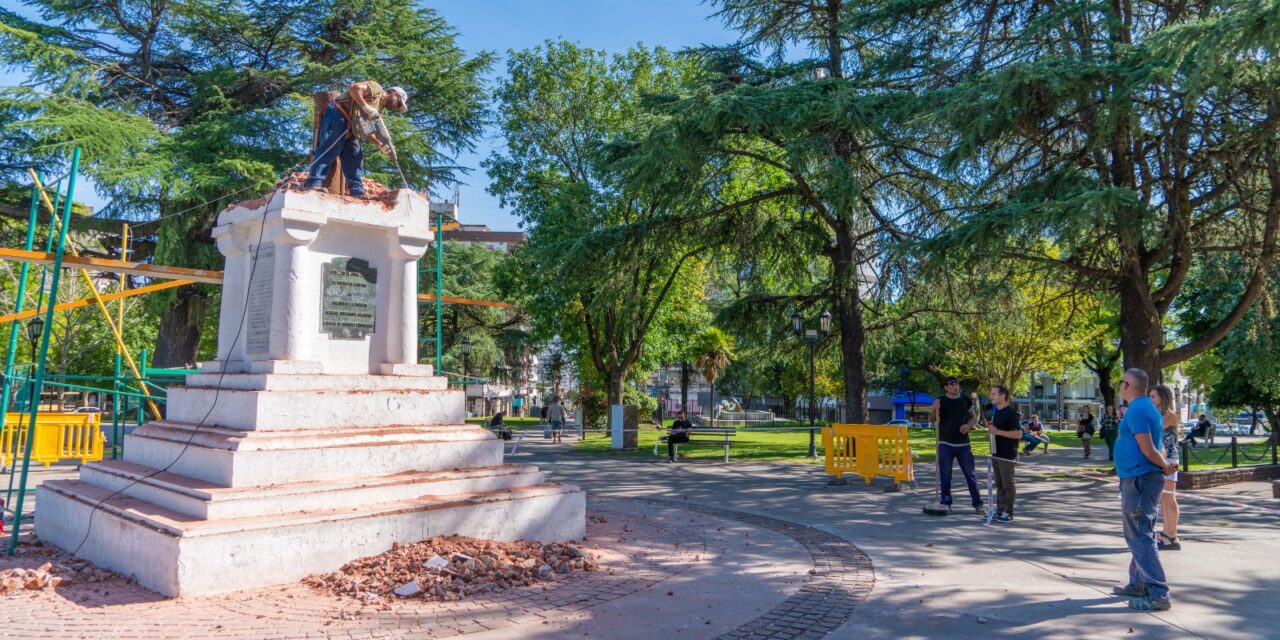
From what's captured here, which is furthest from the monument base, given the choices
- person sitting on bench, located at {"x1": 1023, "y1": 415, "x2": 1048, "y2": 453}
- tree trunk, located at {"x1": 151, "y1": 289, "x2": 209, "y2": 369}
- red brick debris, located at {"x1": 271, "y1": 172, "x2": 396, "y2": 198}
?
person sitting on bench, located at {"x1": 1023, "y1": 415, "x2": 1048, "y2": 453}

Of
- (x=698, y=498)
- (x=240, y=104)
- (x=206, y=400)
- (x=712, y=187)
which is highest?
(x=240, y=104)

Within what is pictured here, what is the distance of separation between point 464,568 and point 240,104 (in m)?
20.1

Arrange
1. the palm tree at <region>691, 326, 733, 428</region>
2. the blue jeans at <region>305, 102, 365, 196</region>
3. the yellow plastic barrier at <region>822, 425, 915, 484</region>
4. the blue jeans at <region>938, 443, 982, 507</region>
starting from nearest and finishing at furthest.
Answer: the blue jeans at <region>305, 102, 365, 196</region> → the blue jeans at <region>938, 443, 982, 507</region> → the yellow plastic barrier at <region>822, 425, 915, 484</region> → the palm tree at <region>691, 326, 733, 428</region>

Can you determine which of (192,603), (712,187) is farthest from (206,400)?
(712,187)

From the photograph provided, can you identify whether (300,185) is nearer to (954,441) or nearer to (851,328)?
(954,441)

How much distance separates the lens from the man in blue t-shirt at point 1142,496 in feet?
18.0

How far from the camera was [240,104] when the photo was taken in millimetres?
21875

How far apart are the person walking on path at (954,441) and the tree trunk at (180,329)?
750 inches

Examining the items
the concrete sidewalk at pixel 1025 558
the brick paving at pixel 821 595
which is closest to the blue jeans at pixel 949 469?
the concrete sidewalk at pixel 1025 558

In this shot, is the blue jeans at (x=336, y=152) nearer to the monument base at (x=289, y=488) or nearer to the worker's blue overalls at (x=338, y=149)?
the worker's blue overalls at (x=338, y=149)

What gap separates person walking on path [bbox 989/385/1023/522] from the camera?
380 inches

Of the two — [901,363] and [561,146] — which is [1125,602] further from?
[901,363]

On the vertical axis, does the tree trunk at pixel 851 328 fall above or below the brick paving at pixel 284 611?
above

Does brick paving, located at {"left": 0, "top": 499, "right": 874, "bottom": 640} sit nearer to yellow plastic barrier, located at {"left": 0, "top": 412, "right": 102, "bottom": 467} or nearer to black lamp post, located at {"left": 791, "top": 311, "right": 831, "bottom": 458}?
yellow plastic barrier, located at {"left": 0, "top": 412, "right": 102, "bottom": 467}
